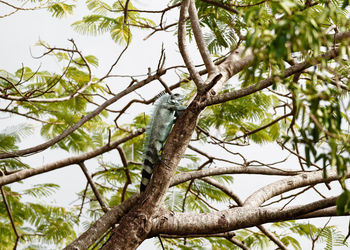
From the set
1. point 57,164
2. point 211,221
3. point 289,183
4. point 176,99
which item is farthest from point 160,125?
point 289,183

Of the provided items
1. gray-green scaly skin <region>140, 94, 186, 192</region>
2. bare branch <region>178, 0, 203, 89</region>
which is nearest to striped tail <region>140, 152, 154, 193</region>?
gray-green scaly skin <region>140, 94, 186, 192</region>

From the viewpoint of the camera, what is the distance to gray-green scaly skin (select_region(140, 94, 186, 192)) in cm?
266

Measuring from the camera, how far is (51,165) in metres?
3.18

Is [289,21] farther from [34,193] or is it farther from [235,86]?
[34,193]

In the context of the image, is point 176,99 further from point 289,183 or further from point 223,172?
point 289,183

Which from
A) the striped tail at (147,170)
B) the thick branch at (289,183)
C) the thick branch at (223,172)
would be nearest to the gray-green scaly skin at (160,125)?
the striped tail at (147,170)

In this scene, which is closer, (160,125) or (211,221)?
(211,221)

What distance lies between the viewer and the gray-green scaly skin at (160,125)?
2.66m

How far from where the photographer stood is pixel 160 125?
2.87 meters

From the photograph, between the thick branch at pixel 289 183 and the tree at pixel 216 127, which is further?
the thick branch at pixel 289 183

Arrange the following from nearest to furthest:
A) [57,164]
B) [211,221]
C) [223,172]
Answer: [211,221] < [223,172] < [57,164]

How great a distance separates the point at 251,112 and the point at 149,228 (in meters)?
1.66

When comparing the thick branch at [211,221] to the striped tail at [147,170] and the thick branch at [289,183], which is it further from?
the thick branch at [289,183]

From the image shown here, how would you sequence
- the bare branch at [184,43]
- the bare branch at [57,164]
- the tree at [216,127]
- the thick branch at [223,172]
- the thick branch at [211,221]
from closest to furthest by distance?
1. the tree at [216,127]
2. the thick branch at [211,221]
3. the bare branch at [184,43]
4. the thick branch at [223,172]
5. the bare branch at [57,164]
